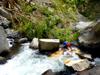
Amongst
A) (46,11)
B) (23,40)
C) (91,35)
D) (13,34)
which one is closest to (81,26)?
(91,35)

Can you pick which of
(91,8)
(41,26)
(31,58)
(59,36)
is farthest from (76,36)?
(91,8)

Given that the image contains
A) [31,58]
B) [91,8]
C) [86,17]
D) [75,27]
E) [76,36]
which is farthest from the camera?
[91,8]

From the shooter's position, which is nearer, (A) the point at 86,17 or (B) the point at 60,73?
(B) the point at 60,73

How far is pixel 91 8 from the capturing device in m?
10.6

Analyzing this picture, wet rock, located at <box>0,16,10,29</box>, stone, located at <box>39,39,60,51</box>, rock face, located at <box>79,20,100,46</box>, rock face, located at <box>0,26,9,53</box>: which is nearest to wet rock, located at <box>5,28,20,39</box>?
wet rock, located at <box>0,16,10,29</box>

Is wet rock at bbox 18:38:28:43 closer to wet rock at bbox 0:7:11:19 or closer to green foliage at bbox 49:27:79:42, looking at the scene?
green foliage at bbox 49:27:79:42

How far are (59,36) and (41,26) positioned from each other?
1.97 feet

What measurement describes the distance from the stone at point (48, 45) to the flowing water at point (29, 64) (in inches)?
9.1

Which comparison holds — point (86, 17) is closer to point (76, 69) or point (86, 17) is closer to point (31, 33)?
point (31, 33)

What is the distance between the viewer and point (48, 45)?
6836mm

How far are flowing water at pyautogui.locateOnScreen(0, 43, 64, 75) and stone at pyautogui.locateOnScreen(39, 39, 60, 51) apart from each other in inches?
9.1

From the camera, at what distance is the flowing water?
6.03m

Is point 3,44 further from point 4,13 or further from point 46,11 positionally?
point 46,11

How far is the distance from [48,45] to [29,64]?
2.60 feet
